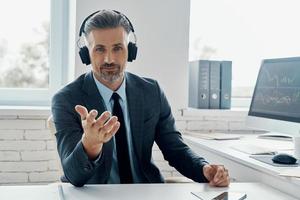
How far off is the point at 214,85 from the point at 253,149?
2.49 feet

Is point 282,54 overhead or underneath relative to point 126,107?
overhead

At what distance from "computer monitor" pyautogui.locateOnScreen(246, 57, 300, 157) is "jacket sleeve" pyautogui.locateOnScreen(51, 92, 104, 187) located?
77cm

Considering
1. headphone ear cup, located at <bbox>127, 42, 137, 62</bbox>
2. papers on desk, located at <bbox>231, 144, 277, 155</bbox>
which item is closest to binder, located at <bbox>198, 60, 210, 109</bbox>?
papers on desk, located at <bbox>231, 144, 277, 155</bbox>

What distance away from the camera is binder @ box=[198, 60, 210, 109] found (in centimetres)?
256

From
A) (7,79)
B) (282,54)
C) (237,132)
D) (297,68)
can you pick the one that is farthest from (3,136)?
(282,54)

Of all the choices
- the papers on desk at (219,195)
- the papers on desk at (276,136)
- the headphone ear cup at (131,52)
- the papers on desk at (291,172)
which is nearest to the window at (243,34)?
the papers on desk at (276,136)

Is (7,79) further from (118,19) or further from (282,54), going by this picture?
(282,54)

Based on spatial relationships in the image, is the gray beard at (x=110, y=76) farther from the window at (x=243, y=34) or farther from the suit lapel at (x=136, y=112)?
the window at (x=243, y=34)

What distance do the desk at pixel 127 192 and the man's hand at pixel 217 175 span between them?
3 cm

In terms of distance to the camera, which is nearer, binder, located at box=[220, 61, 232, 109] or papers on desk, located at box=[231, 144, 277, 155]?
papers on desk, located at box=[231, 144, 277, 155]

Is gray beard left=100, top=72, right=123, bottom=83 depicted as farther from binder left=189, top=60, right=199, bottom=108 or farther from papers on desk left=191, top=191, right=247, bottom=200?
binder left=189, top=60, right=199, bottom=108

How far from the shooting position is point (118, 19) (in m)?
1.71

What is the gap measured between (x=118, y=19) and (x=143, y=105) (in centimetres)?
35

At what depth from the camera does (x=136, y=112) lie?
1.76m
